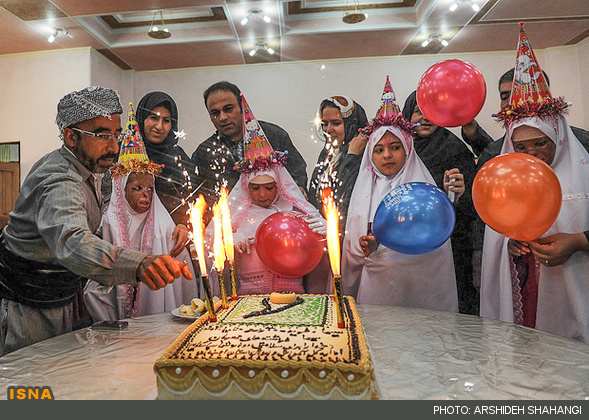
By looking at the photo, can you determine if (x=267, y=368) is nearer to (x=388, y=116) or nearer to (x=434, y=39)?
(x=388, y=116)

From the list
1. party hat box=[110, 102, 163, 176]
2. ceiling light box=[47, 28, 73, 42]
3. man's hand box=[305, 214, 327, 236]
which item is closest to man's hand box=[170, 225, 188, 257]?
party hat box=[110, 102, 163, 176]

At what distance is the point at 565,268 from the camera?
2.60 meters

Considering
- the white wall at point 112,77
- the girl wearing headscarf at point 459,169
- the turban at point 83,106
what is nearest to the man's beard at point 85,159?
the turban at point 83,106

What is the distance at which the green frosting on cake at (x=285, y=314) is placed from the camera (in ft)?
5.99

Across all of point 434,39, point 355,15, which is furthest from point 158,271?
point 434,39

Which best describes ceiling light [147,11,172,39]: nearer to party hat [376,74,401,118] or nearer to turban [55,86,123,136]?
turban [55,86,123,136]

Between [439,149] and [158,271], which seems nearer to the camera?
[158,271]

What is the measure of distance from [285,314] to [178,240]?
1.73 metres

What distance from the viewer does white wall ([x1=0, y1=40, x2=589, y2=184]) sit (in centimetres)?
371

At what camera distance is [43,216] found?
2.05 metres

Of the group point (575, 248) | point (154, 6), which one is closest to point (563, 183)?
point (575, 248)

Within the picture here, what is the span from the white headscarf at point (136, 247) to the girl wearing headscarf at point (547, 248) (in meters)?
2.33

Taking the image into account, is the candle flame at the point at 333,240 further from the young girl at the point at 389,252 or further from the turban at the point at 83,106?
the turban at the point at 83,106
